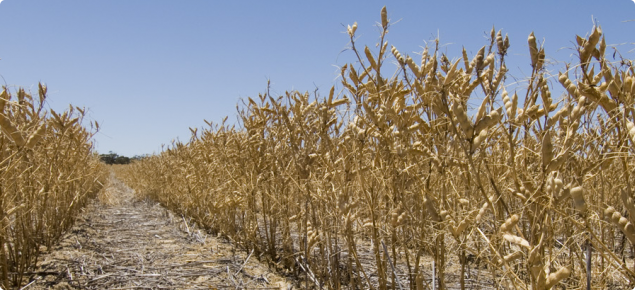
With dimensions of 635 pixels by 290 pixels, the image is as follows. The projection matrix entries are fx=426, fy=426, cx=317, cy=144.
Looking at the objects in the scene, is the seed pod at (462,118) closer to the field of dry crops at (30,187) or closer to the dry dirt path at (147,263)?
the field of dry crops at (30,187)

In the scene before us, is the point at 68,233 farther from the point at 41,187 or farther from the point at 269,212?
the point at 269,212

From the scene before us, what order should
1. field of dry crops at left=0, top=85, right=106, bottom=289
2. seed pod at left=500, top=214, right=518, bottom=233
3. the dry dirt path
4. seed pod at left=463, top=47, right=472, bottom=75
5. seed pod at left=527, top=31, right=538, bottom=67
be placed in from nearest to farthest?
seed pod at left=500, top=214, right=518, bottom=233, seed pod at left=527, top=31, right=538, bottom=67, seed pod at left=463, top=47, right=472, bottom=75, field of dry crops at left=0, top=85, right=106, bottom=289, the dry dirt path

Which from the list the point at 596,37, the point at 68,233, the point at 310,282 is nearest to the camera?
the point at 596,37

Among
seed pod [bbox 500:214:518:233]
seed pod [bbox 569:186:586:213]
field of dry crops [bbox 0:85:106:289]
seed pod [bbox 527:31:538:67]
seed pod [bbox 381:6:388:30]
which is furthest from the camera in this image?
field of dry crops [bbox 0:85:106:289]

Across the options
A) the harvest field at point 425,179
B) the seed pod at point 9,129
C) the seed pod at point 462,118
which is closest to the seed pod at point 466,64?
the harvest field at point 425,179

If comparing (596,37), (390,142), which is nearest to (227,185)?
(390,142)

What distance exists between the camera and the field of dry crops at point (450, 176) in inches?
45.2

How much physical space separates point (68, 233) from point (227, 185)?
2159mm

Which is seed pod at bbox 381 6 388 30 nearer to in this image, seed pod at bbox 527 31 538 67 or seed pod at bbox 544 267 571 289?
seed pod at bbox 527 31 538 67

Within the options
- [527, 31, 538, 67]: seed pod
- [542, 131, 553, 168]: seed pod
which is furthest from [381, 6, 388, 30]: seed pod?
[542, 131, 553, 168]: seed pod

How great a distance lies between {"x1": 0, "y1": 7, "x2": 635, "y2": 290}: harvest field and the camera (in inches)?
45.9

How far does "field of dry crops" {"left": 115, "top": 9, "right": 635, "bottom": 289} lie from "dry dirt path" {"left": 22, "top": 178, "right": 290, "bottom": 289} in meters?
0.24

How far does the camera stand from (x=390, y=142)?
5.94ft

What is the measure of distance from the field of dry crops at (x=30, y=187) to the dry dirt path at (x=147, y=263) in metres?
0.18
